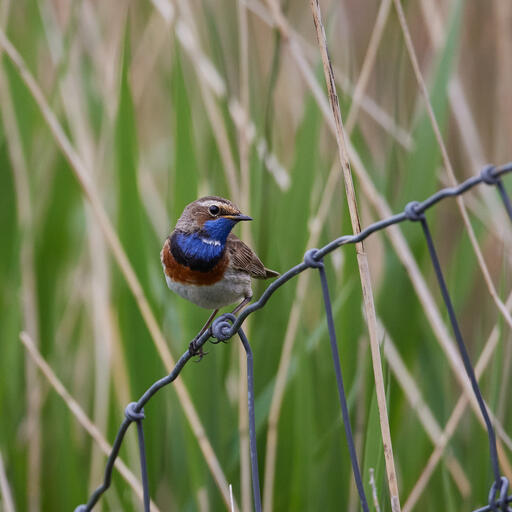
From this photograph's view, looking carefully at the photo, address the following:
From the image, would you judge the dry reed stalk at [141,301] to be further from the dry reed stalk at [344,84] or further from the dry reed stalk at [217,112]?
the dry reed stalk at [344,84]

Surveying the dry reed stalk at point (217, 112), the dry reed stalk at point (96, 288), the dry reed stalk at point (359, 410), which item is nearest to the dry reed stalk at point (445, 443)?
the dry reed stalk at point (359, 410)

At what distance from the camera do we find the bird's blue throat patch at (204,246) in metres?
1.58

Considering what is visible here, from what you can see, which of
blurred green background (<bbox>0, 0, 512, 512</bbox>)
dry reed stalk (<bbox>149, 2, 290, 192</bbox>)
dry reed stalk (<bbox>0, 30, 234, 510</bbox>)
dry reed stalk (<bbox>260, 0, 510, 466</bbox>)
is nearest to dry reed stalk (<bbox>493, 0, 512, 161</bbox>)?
blurred green background (<bbox>0, 0, 512, 512</bbox>)

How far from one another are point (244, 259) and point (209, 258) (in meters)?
0.08

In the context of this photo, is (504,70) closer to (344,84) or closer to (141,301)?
(344,84)

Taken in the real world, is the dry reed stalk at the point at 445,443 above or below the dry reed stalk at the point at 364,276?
below

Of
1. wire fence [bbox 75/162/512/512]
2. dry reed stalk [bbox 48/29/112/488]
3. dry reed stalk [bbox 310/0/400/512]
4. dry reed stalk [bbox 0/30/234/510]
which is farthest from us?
dry reed stalk [bbox 48/29/112/488]

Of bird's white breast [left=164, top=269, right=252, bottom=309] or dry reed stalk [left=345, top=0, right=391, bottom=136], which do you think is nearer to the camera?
bird's white breast [left=164, top=269, right=252, bottom=309]

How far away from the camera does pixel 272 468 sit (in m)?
1.69

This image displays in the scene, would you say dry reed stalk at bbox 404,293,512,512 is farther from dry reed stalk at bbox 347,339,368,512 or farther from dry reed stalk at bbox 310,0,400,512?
dry reed stalk at bbox 310,0,400,512

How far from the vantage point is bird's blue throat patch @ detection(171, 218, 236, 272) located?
5.19ft

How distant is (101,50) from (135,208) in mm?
793

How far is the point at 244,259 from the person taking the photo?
5.38 feet

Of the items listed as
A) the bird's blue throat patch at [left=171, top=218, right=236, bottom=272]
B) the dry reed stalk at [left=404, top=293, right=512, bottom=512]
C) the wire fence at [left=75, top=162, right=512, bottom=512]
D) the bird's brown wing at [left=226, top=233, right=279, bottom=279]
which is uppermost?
the bird's blue throat patch at [left=171, top=218, right=236, bottom=272]
